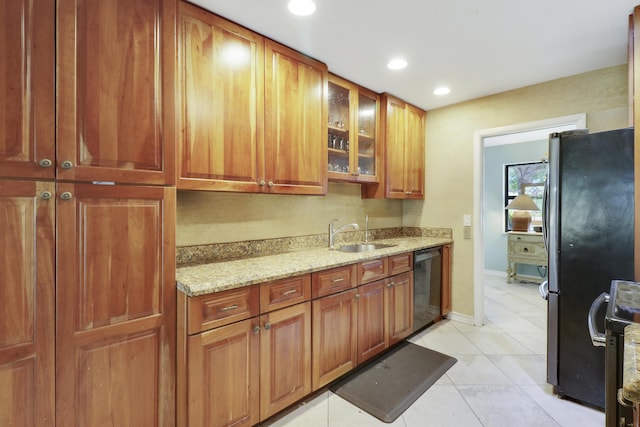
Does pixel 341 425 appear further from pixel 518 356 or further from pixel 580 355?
pixel 518 356

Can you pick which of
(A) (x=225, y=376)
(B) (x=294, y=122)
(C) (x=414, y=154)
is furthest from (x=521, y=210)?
(A) (x=225, y=376)

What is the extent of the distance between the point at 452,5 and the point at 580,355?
7.37 feet

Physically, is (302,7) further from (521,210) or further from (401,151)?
(521,210)

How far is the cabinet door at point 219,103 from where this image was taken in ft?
5.28

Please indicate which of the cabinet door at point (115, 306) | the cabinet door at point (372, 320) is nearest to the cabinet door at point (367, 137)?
the cabinet door at point (372, 320)

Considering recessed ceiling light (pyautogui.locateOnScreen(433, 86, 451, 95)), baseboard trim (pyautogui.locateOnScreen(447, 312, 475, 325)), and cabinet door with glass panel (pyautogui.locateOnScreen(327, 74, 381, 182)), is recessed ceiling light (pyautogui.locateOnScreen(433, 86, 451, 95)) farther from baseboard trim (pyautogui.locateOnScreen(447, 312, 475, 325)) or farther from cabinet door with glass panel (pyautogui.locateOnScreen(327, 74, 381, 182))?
baseboard trim (pyautogui.locateOnScreen(447, 312, 475, 325))

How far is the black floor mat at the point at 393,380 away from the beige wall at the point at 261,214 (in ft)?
3.95

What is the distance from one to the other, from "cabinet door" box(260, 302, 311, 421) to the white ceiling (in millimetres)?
1734

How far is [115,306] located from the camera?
1.28m

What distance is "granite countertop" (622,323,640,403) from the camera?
522 mm

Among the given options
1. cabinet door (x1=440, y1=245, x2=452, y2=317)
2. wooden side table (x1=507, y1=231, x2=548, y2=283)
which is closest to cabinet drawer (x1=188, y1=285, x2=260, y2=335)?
cabinet door (x1=440, y1=245, x2=452, y2=317)

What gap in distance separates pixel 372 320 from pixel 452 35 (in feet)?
6.85

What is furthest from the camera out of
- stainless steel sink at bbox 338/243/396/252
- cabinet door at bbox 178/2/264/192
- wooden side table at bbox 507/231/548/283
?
wooden side table at bbox 507/231/548/283

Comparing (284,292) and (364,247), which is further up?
(364,247)
